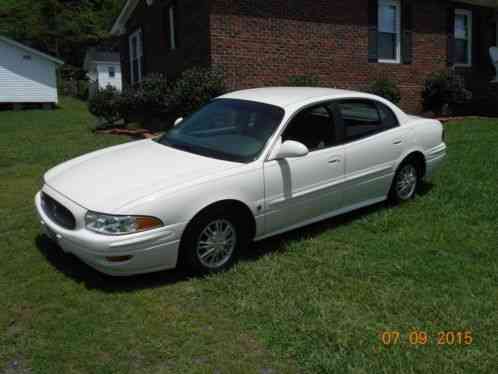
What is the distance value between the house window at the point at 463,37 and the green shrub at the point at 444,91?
1650 mm

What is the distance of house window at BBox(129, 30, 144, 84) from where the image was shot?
18.8 metres

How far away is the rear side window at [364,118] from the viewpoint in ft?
16.8

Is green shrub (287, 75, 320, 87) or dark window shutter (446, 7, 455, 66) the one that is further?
dark window shutter (446, 7, 455, 66)

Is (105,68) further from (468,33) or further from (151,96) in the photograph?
(468,33)

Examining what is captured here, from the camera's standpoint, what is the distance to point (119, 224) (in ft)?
11.9

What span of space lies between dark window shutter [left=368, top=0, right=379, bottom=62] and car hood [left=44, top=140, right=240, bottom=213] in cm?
1069

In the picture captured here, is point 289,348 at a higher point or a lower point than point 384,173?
lower

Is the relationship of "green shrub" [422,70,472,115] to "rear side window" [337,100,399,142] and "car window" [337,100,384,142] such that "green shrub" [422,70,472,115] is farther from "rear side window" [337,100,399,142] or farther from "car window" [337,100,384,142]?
"car window" [337,100,384,142]

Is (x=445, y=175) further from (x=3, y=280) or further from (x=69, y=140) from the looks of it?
(x=69, y=140)

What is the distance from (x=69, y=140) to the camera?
12.4 m

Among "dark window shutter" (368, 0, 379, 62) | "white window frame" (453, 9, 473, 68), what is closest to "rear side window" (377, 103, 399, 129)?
"dark window shutter" (368, 0, 379, 62)

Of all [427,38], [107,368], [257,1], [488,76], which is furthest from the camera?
[488,76]

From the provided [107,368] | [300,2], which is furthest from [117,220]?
[300,2]

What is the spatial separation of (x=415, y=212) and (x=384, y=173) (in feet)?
2.10
